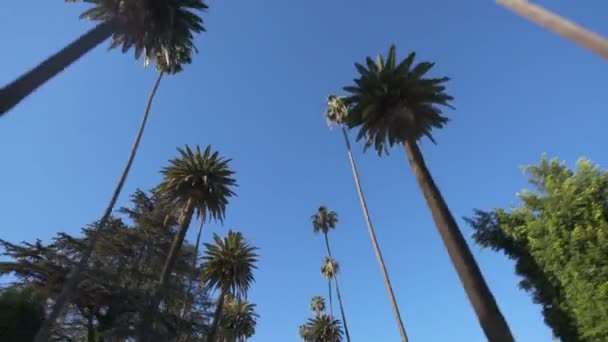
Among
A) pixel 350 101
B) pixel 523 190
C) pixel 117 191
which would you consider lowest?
pixel 523 190

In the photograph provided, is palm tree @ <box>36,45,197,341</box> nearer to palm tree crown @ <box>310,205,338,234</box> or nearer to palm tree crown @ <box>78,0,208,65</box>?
palm tree crown @ <box>78,0,208,65</box>

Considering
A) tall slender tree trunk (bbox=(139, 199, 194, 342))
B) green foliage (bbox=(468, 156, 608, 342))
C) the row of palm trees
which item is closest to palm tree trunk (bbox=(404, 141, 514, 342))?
the row of palm trees

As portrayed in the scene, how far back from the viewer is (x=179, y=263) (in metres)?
38.6

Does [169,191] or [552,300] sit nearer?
[552,300]

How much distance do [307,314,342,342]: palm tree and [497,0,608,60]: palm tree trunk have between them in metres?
68.7

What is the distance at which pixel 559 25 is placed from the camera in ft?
25.7

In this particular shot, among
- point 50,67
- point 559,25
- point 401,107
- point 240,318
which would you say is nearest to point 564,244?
point 401,107

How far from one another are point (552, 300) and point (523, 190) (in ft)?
20.4

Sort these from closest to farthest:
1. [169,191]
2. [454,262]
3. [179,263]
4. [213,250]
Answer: [454,262] < [169,191] < [179,263] < [213,250]

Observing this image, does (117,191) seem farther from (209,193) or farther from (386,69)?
(386,69)

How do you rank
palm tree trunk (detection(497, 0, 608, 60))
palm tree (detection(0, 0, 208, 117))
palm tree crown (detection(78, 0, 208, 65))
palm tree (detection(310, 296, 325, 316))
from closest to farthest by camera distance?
palm tree trunk (detection(497, 0, 608, 60)) < palm tree (detection(0, 0, 208, 117)) < palm tree crown (detection(78, 0, 208, 65)) < palm tree (detection(310, 296, 325, 316))

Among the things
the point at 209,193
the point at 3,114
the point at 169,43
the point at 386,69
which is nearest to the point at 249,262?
the point at 209,193

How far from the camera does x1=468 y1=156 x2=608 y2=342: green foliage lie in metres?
19.1

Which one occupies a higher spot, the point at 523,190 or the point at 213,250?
the point at 213,250
